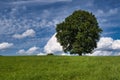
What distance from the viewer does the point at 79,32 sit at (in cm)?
8669

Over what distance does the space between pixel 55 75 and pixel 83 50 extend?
56.4 metres

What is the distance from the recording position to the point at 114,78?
26141mm

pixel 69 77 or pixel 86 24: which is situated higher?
pixel 86 24

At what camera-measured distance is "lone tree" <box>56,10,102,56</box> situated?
85.8 metres

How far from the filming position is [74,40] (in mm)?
88938

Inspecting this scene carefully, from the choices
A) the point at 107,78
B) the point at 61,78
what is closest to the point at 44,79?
the point at 61,78

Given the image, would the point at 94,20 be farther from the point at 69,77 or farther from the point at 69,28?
the point at 69,77

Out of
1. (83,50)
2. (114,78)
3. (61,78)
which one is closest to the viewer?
(114,78)

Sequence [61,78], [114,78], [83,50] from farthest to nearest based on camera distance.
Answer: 1. [83,50]
2. [61,78]
3. [114,78]

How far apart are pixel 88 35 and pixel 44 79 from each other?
60922mm

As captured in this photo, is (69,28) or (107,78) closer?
(107,78)

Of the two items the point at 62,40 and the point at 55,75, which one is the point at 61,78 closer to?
the point at 55,75

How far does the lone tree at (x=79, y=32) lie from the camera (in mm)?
85812

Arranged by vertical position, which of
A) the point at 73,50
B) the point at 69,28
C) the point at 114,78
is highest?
the point at 69,28
